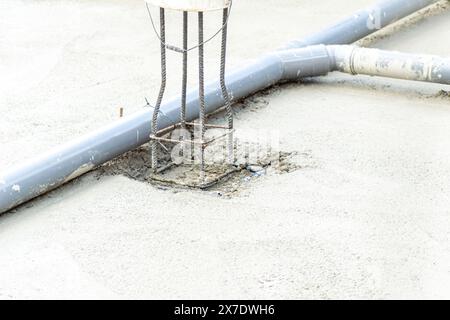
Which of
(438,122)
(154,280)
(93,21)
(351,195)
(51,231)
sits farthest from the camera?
(93,21)

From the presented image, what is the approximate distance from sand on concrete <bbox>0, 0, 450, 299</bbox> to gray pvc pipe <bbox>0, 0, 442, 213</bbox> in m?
0.11

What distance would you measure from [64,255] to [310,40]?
3159 millimetres

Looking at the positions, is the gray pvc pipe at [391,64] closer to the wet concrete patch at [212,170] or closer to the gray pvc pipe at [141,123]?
the gray pvc pipe at [141,123]

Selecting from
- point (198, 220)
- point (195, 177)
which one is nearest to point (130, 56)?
point (195, 177)

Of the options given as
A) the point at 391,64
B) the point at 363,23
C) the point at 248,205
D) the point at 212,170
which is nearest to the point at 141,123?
the point at 212,170

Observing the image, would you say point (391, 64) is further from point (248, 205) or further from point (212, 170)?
point (248, 205)

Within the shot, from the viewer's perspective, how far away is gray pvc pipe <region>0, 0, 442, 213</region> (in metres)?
5.11

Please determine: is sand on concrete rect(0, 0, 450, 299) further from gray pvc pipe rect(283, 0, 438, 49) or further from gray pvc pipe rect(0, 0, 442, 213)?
gray pvc pipe rect(283, 0, 438, 49)

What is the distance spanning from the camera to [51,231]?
16.2 feet

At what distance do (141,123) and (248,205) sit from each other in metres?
0.88

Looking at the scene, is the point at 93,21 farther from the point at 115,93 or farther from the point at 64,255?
the point at 64,255

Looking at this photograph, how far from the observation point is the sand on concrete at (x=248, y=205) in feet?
14.7

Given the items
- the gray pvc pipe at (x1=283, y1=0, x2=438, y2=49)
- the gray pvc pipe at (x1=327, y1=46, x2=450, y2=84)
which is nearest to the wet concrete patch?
the gray pvc pipe at (x1=327, y1=46, x2=450, y2=84)

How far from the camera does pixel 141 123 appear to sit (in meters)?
5.67
